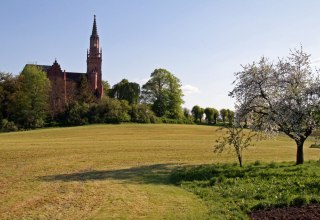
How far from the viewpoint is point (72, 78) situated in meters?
127

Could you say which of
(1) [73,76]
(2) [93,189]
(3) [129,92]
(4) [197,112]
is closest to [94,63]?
(1) [73,76]

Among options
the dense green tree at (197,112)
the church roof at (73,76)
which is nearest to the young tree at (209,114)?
the dense green tree at (197,112)

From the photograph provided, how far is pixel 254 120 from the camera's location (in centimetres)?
3056

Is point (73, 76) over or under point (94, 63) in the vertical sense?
under

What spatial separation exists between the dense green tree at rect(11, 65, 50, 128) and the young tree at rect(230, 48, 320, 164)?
6511 cm

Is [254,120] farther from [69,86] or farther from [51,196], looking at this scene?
[69,86]

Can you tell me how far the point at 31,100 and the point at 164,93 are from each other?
45098mm

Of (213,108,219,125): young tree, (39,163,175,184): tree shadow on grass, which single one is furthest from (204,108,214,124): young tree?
(39,163,175,184): tree shadow on grass

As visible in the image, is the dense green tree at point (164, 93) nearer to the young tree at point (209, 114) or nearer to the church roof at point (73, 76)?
the young tree at point (209, 114)

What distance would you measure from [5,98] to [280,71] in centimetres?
7595

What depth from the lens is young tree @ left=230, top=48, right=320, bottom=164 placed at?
26797mm

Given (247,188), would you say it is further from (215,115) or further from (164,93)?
(215,115)

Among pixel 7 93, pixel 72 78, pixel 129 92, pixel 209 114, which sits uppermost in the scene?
pixel 72 78

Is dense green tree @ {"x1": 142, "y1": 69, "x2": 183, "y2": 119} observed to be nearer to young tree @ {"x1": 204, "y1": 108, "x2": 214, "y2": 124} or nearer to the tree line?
the tree line
